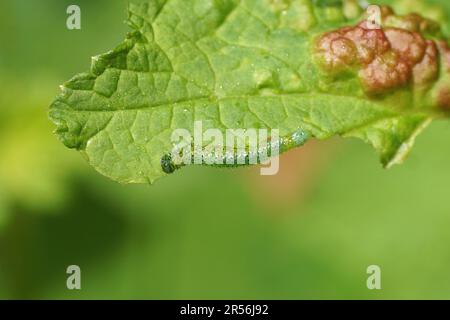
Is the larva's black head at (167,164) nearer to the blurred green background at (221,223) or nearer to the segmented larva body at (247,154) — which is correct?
the segmented larva body at (247,154)

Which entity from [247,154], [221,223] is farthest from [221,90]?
[221,223]

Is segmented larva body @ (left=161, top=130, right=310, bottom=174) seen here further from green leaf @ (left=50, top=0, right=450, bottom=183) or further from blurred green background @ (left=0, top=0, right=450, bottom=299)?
blurred green background @ (left=0, top=0, right=450, bottom=299)

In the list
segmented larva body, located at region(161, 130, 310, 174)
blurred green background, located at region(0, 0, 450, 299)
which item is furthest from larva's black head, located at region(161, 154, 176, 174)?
blurred green background, located at region(0, 0, 450, 299)

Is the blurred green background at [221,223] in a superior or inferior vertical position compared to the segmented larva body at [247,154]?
inferior

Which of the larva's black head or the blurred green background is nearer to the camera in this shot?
the larva's black head

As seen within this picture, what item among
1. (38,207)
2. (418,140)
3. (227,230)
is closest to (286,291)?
(227,230)

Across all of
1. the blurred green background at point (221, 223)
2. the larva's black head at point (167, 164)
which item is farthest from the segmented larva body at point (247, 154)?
the blurred green background at point (221, 223)
